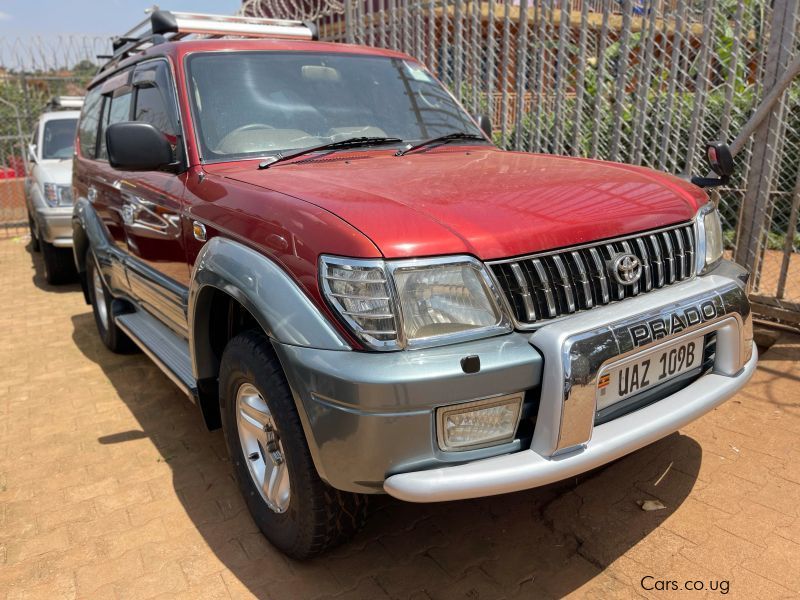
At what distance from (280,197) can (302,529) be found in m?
1.16

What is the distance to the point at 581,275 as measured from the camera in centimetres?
211

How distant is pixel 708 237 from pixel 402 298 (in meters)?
1.43

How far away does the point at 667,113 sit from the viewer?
4602 millimetres

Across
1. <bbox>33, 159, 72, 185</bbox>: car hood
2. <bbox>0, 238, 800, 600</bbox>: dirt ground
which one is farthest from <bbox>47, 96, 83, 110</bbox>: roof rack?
<bbox>0, 238, 800, 600</bbox>: dirt ground

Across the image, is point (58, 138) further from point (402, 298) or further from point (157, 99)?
point (402, 298)

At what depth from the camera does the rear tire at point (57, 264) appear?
23.5ft

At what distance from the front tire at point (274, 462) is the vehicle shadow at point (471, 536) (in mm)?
162

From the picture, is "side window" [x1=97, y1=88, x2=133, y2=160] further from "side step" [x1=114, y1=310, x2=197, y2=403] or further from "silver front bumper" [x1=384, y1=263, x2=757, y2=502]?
"silver front bumper" [x1=384, y1=263, x2=757, y2=502]

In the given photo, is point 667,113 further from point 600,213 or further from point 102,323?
point 102,323

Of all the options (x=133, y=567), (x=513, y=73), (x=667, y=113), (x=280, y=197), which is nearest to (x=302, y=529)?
(x=133, y=567)

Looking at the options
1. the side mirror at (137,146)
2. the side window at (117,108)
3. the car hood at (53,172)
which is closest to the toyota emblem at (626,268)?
the side mirror at (137,146)

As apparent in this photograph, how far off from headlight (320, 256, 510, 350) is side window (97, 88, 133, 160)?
2566mm

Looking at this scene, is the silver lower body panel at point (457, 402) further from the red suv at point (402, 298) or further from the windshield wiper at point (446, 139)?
the windshield wiper at point (446, 139)

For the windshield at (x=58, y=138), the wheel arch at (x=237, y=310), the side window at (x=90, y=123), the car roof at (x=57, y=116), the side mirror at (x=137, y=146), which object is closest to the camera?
the wheel arch at (x=237, y=310)
